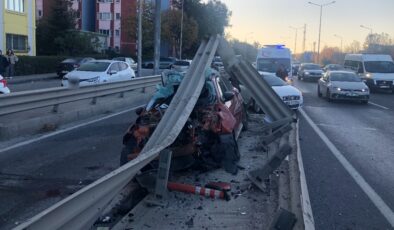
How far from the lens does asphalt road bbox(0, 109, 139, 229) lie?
6.02m

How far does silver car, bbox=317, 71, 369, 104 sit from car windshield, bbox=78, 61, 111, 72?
393 inches

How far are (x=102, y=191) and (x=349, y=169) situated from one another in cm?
591

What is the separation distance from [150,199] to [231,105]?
3.63 metres

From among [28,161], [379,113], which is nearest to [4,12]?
[379,113]

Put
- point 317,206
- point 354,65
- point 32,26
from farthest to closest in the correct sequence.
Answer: point 32,26 < point 354,65 < point 317,206

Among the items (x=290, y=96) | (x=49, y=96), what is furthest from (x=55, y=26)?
(x=49, y=96)

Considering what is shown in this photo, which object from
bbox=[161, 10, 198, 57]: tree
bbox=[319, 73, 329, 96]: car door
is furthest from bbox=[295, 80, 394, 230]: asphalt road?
bbox=[161, 10, 198, 57]: tree

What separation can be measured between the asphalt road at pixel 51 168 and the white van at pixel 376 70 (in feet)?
73.2

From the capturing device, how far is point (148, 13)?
65875 millimetres

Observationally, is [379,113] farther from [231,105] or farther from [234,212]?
[234,212]

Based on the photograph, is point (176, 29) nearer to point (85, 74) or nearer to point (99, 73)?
point (99, 73)

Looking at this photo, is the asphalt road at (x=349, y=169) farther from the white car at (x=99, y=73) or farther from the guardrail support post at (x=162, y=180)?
the white car at (x=99, y=73)

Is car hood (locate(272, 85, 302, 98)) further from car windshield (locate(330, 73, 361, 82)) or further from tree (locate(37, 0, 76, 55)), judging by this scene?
tree (locate(37, 0, 76, 55))

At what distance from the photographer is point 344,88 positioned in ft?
71.5
